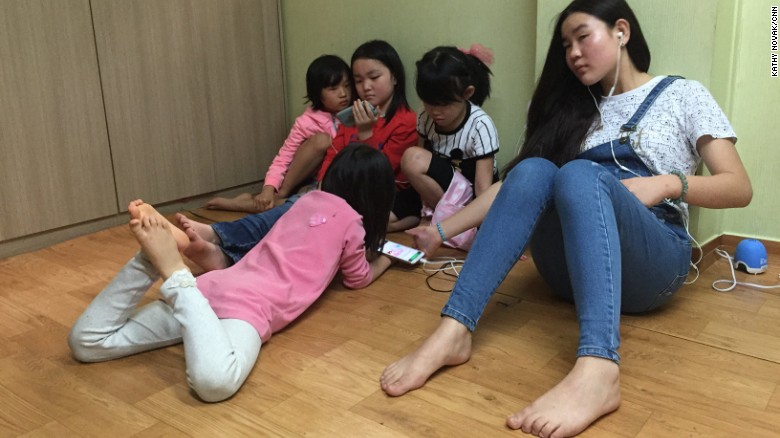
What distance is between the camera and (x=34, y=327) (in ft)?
4.58

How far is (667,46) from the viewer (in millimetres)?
1608

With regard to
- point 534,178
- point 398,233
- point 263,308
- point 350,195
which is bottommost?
point 398,233

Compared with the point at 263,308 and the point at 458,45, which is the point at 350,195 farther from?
the point at 458,45

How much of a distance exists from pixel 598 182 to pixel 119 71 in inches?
69.0

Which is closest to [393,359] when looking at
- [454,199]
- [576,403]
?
[576,403]

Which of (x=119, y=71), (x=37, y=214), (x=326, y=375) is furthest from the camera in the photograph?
(x=119, y=71)

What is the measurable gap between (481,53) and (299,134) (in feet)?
2.64

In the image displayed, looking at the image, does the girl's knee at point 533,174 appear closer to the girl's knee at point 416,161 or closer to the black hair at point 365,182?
the black hair at point 365,182

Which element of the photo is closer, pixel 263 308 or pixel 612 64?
pixel 263 308

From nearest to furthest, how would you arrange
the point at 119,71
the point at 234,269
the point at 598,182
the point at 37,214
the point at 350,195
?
the point at 598,182 < the point at 234,269 < the point at 350,195 < the point at 37,214 < the point at 119,71

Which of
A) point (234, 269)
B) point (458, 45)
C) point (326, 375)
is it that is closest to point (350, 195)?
point (234, 269)

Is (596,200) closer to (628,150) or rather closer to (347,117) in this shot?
(628,150)

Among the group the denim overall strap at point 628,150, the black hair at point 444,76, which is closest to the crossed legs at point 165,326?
the denim overall strap at point 628,150

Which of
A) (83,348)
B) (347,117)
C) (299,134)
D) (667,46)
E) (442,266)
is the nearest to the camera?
(83,348)
